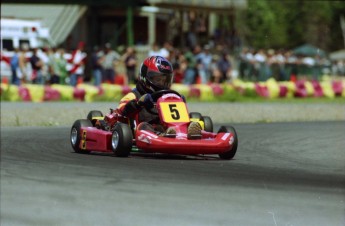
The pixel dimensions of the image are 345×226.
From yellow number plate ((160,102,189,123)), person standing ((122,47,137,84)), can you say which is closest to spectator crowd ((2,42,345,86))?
person standing ((122,47,137,84))

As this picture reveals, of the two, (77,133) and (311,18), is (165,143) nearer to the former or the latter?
(77,133)

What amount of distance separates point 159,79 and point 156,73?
4 cm

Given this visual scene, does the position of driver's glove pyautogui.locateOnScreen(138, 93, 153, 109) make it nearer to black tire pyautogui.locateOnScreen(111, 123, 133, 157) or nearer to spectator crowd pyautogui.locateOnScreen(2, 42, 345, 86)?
black tire pyautogui.locateOnScreen(111, 123, 133, 157)

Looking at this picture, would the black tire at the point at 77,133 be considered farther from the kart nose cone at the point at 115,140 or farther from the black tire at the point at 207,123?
the black tire at the point at 207,123

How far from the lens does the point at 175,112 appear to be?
17.6 feet

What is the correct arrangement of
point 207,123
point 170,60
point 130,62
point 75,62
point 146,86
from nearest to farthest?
1. point 146,86
2. point 207,123
3. point 75,62
4. point 130,62
5. point 170,60

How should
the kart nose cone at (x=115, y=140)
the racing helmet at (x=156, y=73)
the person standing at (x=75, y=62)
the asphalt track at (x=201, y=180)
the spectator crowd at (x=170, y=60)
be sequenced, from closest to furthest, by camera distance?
the racing helmet at (x=156, y=73) → the asphalt track at (x=201, y=180) → the kart nose cone at (x=115, y=140) → the person standing at (x=75, y=62) → the spectator crowd at (x=170, y=60)

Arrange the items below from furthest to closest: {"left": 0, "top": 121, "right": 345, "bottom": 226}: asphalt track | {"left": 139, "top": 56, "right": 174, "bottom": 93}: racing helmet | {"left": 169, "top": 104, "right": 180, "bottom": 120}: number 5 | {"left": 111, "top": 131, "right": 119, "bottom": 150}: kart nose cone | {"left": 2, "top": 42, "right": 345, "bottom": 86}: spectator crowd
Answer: {"left": 2, "top": 42, "right": 345, "bottom": 86}: spectator crowd < {"left": 169, "top": 104, "right": 180, "bottom": 120}: number 5 < {"left": 111, "top": 131, "right": 119, "bottom": 150}: kart nose cone < {"left": 0, "top": 121, "right": 345, "bottom": 226}: asphalt track < {"left": 139, "top": 56, "right": 174, "bottom": 93}: racing helmet

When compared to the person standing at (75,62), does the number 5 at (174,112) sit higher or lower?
lower

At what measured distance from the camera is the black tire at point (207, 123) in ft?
17.5

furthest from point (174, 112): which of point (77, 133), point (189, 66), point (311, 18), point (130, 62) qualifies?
point (189, 66)

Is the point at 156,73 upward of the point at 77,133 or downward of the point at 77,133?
upward

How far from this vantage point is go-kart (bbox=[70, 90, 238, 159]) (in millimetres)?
5129

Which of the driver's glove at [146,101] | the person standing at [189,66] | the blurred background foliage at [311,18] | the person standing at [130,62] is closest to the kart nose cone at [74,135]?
the driver's glove at [146,101]
